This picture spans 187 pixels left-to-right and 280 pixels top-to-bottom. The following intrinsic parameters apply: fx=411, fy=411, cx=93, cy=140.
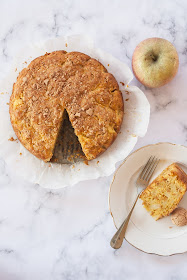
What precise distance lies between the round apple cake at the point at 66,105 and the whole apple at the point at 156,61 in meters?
0.22

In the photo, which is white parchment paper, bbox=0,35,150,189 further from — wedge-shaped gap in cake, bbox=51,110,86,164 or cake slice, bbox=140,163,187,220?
cake slice, bbox=140,163,187,220

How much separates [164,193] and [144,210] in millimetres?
195

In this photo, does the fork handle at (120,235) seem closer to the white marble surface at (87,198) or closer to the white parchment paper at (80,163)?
the white marble surface at (87,198)

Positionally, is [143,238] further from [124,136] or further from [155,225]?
[124,136]

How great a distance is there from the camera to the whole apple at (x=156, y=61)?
9.54 feet

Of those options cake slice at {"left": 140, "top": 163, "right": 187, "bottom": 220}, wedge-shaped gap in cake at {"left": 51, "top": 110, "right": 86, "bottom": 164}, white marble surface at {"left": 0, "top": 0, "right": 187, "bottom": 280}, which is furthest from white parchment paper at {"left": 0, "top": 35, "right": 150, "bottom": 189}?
cake slice at {"left": 140, "top": 163, "right": 187, "bottom": 220}

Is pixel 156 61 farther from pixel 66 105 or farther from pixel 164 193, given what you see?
pixel 164 193

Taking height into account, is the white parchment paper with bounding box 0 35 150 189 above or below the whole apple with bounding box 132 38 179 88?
below

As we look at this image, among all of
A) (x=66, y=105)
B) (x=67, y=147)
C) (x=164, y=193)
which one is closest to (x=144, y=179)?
(x=164, y=193)

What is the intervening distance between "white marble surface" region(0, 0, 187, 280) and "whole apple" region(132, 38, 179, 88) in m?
0.19

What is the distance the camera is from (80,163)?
9.98ft

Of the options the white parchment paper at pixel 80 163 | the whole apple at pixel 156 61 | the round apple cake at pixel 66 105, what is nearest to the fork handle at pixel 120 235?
the white parchment paper at pixel 80 163

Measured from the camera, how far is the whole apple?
9.54 feet

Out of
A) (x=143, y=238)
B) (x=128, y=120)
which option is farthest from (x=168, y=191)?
(x=128, y=120)
